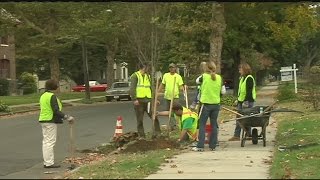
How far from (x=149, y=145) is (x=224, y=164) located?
9.76ft

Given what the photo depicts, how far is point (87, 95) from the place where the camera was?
40.7m

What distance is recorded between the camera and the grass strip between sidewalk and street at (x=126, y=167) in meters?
8.91

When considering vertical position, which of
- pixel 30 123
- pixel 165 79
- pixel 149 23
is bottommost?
pixel 30 123

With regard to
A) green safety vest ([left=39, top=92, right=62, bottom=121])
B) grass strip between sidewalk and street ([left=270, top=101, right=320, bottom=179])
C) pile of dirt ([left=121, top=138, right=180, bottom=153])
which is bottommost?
grass strip between sidewalk and street ([left=270, top=101, right=320, bottom=179])

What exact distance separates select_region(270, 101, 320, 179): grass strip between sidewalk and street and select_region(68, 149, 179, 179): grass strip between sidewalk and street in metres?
1.97

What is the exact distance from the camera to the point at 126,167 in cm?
977

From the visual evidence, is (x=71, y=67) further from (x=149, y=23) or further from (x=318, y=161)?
(x=318, y=161)

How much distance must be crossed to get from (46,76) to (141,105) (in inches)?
2400

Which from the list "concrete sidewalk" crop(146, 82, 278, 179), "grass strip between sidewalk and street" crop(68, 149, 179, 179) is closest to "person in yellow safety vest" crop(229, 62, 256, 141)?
"concrete sidewalk" crop(146, 82, 278, 179)

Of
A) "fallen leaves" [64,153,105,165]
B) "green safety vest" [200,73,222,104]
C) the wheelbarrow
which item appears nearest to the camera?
"fallen leaves" [64,153,105,165]

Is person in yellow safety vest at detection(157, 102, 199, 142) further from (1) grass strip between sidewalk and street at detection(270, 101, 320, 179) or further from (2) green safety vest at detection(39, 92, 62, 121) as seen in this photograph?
(2) green safety vest at detection(39, 92, 62, 121)

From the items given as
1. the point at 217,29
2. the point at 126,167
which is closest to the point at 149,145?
the point at 126,167

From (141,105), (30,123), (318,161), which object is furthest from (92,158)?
(30,123)

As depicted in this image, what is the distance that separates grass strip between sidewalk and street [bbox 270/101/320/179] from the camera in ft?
29.9
